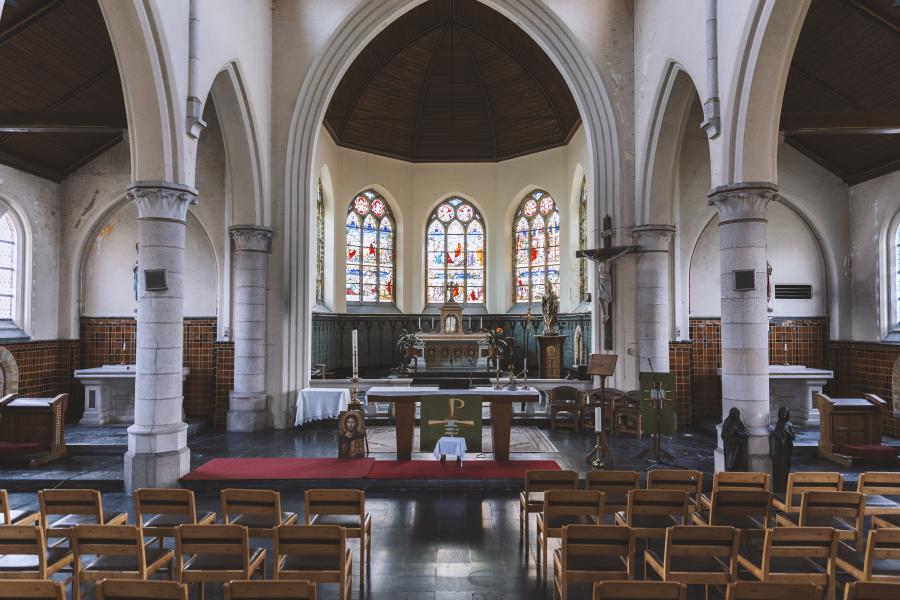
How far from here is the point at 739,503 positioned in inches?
241

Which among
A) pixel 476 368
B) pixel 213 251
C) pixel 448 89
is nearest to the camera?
pixel 213 251

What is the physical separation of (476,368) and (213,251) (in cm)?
792

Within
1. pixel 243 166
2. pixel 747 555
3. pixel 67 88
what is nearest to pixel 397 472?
pixel 747 555

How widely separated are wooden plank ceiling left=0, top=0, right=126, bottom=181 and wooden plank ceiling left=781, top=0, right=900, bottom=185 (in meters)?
12.2

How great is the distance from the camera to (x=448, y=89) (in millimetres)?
21062

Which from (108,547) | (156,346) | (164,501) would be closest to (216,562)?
(108,547)

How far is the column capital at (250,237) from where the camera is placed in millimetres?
13797

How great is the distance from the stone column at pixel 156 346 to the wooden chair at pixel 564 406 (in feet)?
25.3

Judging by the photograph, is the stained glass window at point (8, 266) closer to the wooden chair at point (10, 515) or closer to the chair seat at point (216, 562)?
the wooden chair at point (10, 515)

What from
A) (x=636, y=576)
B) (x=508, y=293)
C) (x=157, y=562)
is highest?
(x=508, y=293)

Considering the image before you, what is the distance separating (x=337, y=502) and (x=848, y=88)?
12752 mm

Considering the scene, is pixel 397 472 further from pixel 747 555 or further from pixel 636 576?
pixel 747 555

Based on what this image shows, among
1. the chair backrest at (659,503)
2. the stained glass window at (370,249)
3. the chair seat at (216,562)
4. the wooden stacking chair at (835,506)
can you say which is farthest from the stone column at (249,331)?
the wooden stacking chair at (835,506)

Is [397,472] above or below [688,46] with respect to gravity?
below
